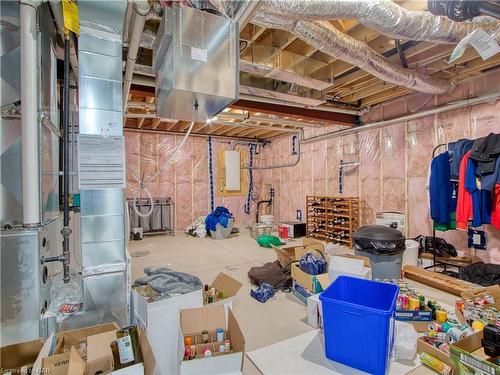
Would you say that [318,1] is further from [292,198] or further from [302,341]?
[292,198]

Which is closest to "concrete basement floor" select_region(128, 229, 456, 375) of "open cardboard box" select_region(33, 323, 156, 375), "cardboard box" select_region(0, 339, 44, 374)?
"open cardboard box" select_region(33, 323, 156, 375)

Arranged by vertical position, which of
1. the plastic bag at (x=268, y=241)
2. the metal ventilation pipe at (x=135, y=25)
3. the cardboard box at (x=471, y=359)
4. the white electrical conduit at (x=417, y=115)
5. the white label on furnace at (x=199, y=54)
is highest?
the metal ventilation pipe at (x=135, y=25)

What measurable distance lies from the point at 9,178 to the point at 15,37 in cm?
77

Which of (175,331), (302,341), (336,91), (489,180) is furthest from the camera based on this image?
(336,91)

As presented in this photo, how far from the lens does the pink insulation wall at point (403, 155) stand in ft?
11.7

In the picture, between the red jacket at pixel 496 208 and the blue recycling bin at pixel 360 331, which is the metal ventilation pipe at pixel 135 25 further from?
the red jacket at pixel 496 208

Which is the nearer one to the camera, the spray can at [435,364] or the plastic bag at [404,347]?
the spray can at [435,364]

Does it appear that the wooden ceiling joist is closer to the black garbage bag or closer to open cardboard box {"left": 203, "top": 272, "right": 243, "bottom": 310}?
open cardboard box {"left": 203, "top": 272, "right": 243, "bottom": 310}

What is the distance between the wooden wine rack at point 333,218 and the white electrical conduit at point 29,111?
470 centimetres

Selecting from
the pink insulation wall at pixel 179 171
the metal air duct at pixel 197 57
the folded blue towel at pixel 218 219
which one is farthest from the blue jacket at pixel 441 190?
the pink insulation wall at pixel 179 171

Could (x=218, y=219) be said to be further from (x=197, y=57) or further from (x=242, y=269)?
(x=197, y=57)

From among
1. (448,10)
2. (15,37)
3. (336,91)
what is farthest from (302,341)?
(336,91)

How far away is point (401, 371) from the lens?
1585 millimetres

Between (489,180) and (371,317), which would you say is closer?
(371,317)
